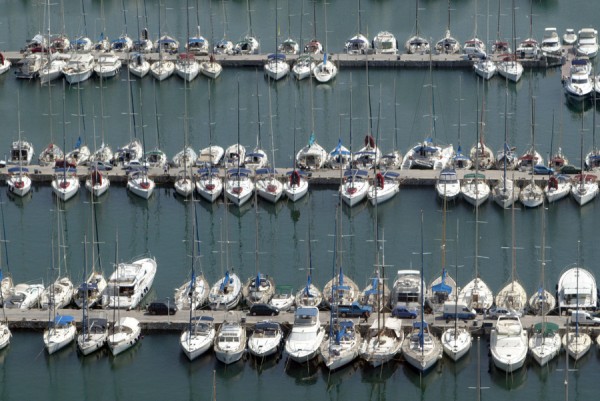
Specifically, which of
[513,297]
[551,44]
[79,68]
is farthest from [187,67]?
[513,297]

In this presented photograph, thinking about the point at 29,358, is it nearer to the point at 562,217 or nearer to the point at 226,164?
the point at 226,164

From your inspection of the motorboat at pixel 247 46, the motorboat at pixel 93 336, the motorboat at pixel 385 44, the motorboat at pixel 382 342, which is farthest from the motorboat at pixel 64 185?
the motorboat at pixel 385 44

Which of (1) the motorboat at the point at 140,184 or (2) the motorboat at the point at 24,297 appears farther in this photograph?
(1) the motorboat at the point at 140,184

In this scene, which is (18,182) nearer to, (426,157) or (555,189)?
(426,157)

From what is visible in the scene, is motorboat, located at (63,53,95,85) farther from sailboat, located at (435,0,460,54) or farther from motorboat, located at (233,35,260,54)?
sailboat, located at (435,0,460,54)

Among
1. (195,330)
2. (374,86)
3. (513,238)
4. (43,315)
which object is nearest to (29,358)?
(43,315)

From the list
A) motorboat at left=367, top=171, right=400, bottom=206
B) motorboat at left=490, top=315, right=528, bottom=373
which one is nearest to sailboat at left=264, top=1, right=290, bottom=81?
motorboat at left=367, top=171, right=400, bottom=206

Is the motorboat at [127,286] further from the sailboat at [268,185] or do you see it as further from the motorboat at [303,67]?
the motorboat at [303,67]
